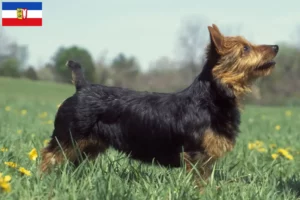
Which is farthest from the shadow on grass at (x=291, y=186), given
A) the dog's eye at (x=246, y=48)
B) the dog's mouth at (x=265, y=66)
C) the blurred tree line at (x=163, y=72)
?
the blurred tree line at (x=163, y=72)

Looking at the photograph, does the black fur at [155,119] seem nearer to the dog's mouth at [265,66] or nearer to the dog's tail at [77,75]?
the dog's tail at [77,75]

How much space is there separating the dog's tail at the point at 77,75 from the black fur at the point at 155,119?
0.25 metres

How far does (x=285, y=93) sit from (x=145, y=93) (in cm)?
4783

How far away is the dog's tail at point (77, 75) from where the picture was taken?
483cm

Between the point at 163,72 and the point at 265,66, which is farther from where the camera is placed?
the point at 163,72

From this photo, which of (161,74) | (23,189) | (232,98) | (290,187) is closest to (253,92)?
(232,98)

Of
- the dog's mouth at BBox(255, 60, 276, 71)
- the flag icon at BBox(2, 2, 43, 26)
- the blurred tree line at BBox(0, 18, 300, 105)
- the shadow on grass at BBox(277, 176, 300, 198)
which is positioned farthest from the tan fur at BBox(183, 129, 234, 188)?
the blurred tree line at BBox(0, 18, 300, 105)

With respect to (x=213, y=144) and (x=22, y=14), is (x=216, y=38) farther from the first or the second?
(x=22, y=14)

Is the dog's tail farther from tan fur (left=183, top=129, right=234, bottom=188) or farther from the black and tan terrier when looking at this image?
tan fur (left=183, top=129, right=234, bottom=188)

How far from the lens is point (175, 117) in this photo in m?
4.32

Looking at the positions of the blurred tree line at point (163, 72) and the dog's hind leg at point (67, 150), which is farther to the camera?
the blurred tree line at point (163, 72)

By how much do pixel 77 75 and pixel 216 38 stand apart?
4.91 ft

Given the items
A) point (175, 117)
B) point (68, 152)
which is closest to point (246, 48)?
point (175, 117)

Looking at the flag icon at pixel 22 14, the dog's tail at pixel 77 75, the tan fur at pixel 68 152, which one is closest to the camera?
the tan fur at pixel 68 152
